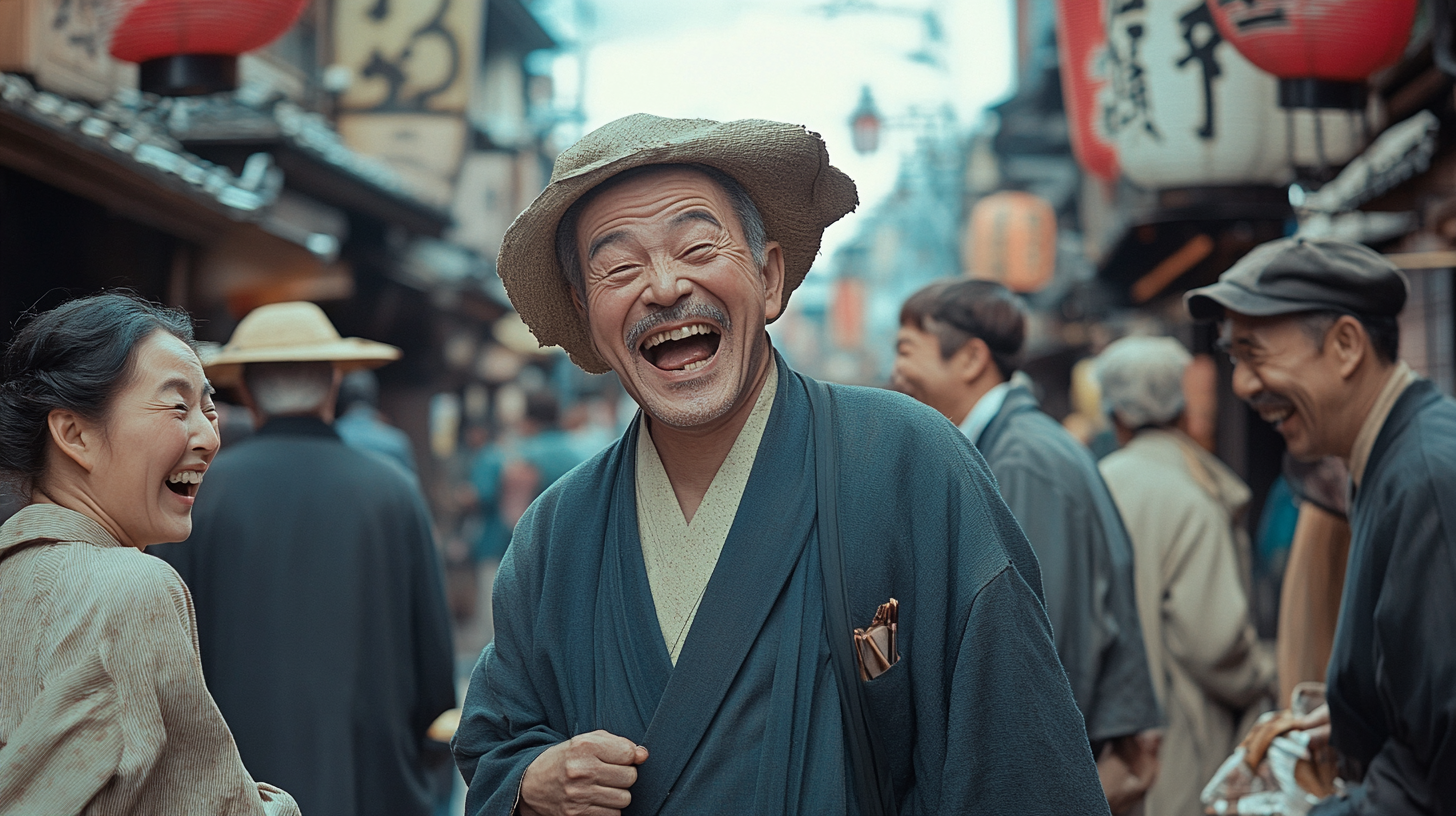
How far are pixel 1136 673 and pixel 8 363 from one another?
3.26 m

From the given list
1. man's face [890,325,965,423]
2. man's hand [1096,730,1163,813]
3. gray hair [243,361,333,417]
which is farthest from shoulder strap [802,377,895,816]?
gray hair [243,361,333,417]

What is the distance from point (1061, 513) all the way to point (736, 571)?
2005mm

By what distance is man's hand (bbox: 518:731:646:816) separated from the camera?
2.31 m

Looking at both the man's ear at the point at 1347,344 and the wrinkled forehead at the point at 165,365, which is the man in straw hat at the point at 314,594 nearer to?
the wrinkled forehead at the point at 165,365

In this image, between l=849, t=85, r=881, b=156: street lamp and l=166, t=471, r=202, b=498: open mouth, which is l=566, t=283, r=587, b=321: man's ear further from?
l=849, t=85, r=881, b=156: street lamp

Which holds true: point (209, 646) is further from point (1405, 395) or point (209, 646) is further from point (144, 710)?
point (1405, 395)

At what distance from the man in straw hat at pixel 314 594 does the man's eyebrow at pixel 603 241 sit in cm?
252

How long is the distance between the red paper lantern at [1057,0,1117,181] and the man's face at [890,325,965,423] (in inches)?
178

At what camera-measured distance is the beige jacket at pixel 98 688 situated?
2137 mm

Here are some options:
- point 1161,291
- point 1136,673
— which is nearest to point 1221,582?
point 1136,673

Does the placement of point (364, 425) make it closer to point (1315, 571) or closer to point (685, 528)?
point (1315, 571)

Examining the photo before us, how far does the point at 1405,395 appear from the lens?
348cm

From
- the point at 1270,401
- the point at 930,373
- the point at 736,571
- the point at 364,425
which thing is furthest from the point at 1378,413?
the point at 364,425

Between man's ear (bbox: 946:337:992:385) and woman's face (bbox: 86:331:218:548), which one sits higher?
woman's face (bbox: 86:331:218:548)
